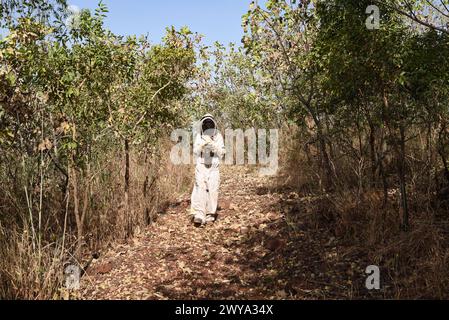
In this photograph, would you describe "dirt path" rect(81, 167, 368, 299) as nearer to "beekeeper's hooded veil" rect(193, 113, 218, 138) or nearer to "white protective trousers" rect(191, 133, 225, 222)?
"white protective trousers" rect(191, 133, 225, 222)

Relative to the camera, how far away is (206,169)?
23.9 feet

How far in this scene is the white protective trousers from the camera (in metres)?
7.09

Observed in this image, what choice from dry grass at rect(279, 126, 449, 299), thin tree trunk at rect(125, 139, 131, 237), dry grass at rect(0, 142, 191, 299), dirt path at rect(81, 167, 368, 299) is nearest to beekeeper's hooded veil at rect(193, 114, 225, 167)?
dry grass at rect(0, 142, 191, 299)

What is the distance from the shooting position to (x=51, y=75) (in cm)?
474

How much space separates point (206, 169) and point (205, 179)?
175mm

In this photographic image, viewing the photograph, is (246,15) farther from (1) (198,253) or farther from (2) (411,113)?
(1) (198,253)

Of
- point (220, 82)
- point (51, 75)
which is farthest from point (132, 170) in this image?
point (220, 82)

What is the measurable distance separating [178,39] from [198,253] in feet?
11.7

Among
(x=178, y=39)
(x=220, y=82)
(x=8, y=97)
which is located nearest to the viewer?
(x=8, y=97)

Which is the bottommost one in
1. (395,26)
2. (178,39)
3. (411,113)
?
(411,113)

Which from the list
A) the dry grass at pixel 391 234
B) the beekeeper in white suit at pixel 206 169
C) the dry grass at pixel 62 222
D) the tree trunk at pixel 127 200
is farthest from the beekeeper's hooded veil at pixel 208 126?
the dry grass at pixel 391 234

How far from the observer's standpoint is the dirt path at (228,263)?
185 inches

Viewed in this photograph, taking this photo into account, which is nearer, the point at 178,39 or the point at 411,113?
the point at 411,113
